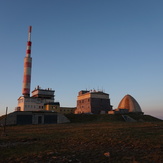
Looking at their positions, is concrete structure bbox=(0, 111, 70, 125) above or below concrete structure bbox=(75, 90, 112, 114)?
below

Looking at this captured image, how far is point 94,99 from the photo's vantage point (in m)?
90.2

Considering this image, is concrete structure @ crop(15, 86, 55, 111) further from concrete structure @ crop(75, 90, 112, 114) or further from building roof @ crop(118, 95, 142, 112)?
building roof @ crop(118, 95, 142, 112)

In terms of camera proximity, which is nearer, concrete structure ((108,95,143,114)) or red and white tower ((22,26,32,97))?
red and white tower ((22,26,32,97))

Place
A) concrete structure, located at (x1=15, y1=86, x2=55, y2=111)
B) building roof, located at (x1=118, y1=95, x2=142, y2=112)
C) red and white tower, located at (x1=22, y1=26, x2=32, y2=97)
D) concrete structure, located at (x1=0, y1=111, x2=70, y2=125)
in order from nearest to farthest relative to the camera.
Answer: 1. concrete structure, located at (x1=0, y1=111, x2=70, y2=125)
2. concrete structure, located at (x1=15, y1=86, x2=55, y2=111)
3. red and white tower, located at (x1=22, y1=26, x2=32, y2=97)
4. building roof, located at (x1=118, y1=95, x2=142, y2=112)

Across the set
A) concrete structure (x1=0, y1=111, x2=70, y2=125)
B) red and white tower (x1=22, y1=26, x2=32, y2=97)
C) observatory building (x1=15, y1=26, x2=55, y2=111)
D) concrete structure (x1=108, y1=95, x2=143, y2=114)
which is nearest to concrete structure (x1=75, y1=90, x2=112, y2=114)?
concrete structure (x1=108, y1=95, x2=143, y2=114)

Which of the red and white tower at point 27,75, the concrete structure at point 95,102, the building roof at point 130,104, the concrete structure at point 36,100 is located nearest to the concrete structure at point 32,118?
the concrete structure at point 36,100

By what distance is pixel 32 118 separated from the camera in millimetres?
58438

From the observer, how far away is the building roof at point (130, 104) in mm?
104938

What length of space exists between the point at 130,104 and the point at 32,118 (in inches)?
2618

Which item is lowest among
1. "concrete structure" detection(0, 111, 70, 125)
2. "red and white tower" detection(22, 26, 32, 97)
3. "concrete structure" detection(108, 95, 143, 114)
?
"concrete structure" detection(0, 111, 70, 125)

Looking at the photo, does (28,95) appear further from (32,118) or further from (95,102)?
(95,102)

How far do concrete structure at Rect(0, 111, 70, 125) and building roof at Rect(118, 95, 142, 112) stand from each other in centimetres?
5538

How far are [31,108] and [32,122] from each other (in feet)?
78.3

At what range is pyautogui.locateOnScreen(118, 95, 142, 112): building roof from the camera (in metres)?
105
